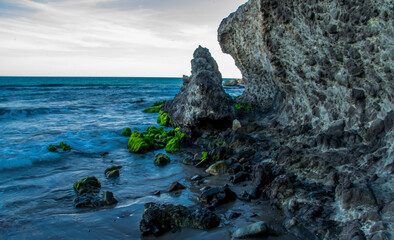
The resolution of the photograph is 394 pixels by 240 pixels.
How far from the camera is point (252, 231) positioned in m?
4.21

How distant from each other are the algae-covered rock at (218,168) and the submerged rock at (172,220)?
244 centimetres

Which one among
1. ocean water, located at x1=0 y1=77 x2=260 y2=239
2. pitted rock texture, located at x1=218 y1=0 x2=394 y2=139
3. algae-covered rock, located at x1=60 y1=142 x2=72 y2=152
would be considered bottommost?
ocean water, located at x1=0 y1=77 x2=260 y2=239

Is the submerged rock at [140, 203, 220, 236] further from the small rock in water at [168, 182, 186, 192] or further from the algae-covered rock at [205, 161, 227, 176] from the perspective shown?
the algae-covered rock at [205, 161, 227, 176]

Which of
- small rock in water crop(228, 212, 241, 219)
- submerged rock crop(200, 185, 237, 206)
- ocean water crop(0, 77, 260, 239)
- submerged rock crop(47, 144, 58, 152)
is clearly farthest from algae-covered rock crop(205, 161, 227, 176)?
submerged rock crop(47, 144, 58, 152)

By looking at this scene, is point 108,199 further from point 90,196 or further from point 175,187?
point 175,187

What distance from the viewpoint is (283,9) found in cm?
696

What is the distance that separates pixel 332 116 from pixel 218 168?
2907 millimetres

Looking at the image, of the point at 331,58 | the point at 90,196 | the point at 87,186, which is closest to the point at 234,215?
the point at 90,196


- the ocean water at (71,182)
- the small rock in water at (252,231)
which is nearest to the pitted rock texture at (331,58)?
the small rock in water at (252,231)

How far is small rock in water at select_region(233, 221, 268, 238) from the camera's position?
419cm

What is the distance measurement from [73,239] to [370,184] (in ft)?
14.9

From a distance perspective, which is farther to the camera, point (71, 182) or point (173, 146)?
point (173, 146)

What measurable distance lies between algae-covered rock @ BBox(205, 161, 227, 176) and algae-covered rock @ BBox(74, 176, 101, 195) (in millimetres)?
2700

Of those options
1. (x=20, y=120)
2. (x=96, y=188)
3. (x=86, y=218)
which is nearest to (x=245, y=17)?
(x=96, y=188)
